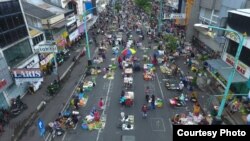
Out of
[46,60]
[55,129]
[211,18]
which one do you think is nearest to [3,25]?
[46,60]

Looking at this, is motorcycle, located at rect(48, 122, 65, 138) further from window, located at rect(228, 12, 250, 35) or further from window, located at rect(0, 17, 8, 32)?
window, located at rect(228, 12, 250, 35)

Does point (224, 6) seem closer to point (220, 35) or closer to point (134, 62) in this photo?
point (220, 35)

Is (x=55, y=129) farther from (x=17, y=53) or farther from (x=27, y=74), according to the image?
(x=17, y=53)

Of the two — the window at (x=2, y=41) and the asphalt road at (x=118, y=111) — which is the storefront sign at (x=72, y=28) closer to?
the asphalt road at (x=118, y=111)

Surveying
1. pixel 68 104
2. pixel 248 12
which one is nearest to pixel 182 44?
pixel 248 12

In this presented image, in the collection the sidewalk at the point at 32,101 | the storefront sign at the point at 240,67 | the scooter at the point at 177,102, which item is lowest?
the sidewalk at the point at 32,101

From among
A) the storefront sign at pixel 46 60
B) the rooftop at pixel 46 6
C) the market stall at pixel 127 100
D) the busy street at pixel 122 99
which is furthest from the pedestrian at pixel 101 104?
the rooftop at pixel 46 6

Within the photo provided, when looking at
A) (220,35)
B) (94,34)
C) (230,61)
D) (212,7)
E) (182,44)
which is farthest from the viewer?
(94,34)
